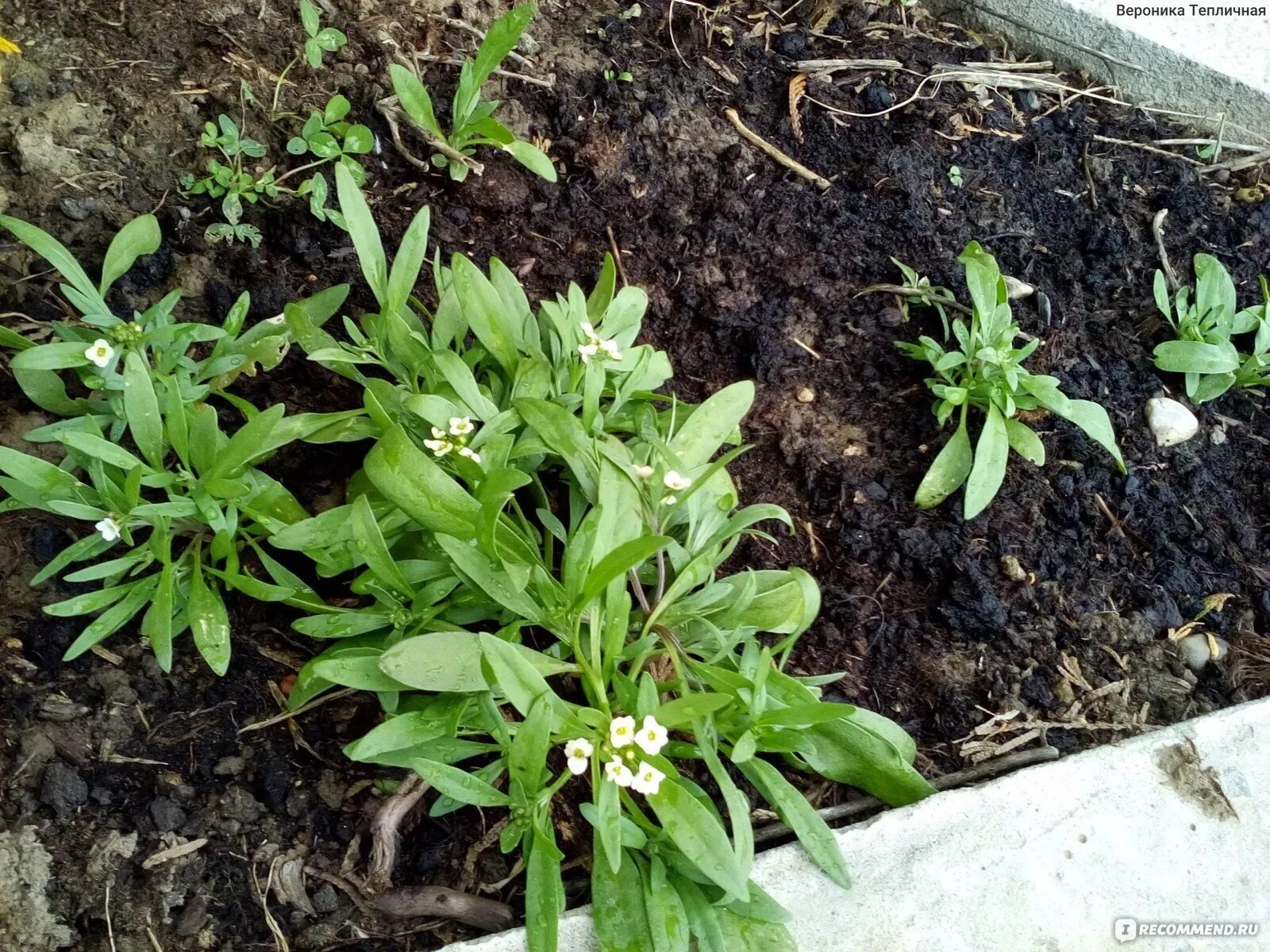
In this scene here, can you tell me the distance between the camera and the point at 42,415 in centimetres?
218

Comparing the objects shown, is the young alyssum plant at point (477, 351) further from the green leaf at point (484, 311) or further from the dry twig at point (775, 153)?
the dry twig at point (775, 153)

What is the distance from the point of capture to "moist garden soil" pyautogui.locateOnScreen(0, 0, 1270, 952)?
193cm

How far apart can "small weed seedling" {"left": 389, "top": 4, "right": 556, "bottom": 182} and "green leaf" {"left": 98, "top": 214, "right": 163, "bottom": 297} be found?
708 millimetres

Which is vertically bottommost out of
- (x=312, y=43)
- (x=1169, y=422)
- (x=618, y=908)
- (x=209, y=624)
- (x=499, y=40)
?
(x=618, y=908)

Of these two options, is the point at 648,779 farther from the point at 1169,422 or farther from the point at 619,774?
the point at 1169,422

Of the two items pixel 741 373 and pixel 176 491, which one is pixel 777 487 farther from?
pixel 176 491

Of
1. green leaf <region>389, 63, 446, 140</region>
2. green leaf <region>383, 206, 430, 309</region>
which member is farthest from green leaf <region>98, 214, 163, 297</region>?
green leaf <region>389, 63, 446, 140</region>

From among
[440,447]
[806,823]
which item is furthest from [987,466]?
[440,447]

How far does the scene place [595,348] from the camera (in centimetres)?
200

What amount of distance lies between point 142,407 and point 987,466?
2020mm

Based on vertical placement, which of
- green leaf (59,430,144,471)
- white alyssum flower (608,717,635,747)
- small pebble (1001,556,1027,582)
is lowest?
small pebble (1001,556,1027,582)

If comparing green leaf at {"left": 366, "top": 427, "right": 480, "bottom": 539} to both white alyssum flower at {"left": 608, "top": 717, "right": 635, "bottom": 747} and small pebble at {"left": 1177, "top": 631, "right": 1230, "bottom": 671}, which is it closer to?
white alyssum flower at {"left": 608, "top": 717, "right": 635, "bottom": 747}

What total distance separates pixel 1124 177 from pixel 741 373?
1.56 m

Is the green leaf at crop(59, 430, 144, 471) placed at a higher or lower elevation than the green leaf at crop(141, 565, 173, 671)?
higher
